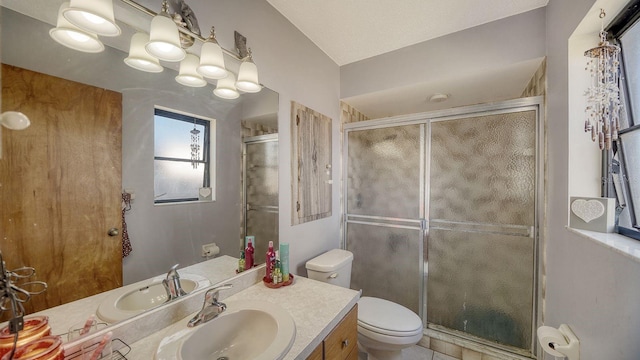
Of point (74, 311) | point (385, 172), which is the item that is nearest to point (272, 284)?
point (74, 311)

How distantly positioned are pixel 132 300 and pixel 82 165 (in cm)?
52

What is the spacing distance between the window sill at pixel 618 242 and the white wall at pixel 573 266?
0.03 meters

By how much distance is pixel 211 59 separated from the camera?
1.02 metres

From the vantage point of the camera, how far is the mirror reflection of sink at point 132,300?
2.59 ft

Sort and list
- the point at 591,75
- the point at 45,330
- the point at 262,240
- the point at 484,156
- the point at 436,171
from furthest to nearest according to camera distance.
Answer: the point at 436,171, the point at 484,156, the point at 262,240, the point at 591,75, the point at 45,330

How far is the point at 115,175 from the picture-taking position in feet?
2.64

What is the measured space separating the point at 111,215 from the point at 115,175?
141 millimetres

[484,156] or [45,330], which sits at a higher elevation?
[484,156]

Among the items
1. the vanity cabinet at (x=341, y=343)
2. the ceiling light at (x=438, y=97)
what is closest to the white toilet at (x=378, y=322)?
the vanity cabinet at (x=341, y=343)

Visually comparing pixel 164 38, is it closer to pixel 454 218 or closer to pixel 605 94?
pixel 605 94

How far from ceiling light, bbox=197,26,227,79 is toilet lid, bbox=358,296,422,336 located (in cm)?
167

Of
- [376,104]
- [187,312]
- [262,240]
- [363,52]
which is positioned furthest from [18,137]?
[376,104]

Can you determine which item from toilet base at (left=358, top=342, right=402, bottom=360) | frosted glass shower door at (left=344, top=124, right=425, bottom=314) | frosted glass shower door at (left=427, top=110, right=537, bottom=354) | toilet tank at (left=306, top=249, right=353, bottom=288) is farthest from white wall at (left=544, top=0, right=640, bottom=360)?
toilet tank at (left=306, top=249, right=353, bottom=288)

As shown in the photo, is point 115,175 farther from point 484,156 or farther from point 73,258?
point 484,156
